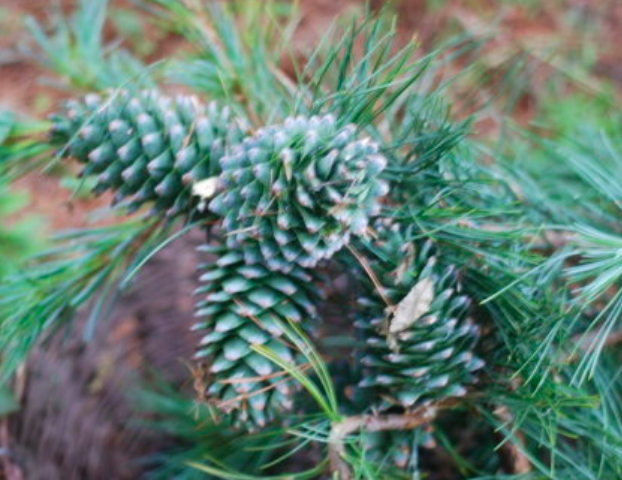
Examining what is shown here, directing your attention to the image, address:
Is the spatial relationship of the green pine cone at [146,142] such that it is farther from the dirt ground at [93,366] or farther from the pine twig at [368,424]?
the pine twig at [368,424]

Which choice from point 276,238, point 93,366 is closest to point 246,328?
point 276,238

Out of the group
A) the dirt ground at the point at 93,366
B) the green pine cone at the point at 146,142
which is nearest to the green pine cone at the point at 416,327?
the green pine cone at the point at 146,142

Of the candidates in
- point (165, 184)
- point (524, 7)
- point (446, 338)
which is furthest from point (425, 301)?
point (524, 7)

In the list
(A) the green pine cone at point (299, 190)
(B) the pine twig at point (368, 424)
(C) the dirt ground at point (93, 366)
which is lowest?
(C) the dirt ground at point (93, 366)

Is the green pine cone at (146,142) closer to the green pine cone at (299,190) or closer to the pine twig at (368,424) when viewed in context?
the green pine cone at (299,190)

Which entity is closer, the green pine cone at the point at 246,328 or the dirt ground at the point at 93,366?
the green pine cone at the point at 246,328

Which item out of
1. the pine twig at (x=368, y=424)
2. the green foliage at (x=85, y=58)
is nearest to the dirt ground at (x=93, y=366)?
the green foliage at (x=85, y=58)

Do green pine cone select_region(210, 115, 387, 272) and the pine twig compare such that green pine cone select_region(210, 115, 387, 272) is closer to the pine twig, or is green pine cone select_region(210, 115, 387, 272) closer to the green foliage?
the pine twig

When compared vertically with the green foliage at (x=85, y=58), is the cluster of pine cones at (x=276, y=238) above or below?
below
